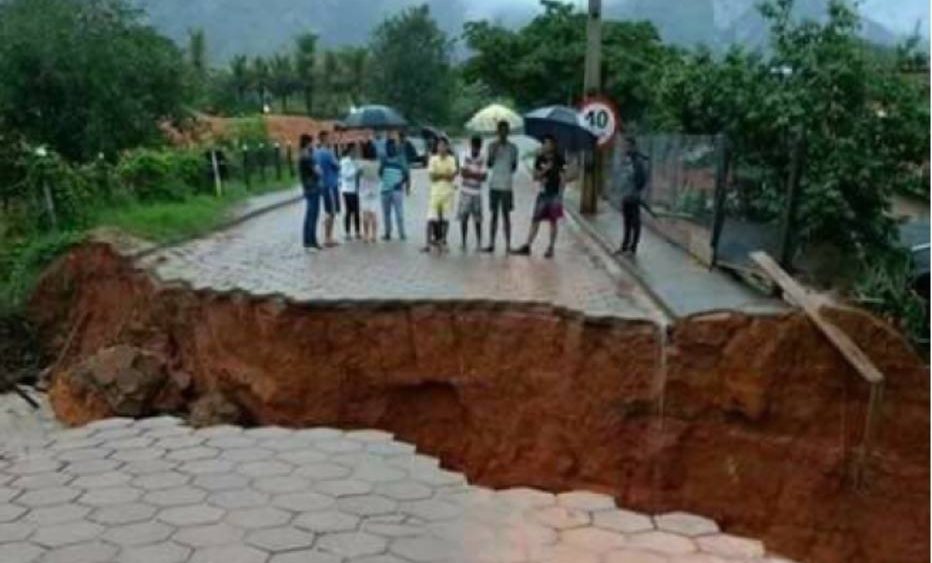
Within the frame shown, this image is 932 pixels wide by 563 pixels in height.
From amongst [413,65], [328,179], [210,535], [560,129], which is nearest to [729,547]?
[210,535]

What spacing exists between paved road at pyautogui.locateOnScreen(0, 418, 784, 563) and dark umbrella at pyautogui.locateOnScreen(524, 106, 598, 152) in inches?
349

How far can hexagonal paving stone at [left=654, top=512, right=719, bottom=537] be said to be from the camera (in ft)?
17.4

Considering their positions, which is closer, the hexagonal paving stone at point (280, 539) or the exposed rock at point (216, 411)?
the hexagonal paving stone at point (280, 539)

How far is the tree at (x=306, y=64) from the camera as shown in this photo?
6944cm

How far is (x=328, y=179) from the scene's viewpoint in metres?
15.1

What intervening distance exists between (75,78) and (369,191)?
10032 mm

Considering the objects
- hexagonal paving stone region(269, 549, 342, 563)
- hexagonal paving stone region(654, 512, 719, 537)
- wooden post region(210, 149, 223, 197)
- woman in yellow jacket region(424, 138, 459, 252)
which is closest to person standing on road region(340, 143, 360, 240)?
woman in yellow jacket region(424, 138, 459, 252)

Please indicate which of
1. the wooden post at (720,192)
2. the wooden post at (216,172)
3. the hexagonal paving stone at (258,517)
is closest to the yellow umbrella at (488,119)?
the wooden post at (216,172)

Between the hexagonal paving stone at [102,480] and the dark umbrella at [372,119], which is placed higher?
the dark umbrella at [372,119]

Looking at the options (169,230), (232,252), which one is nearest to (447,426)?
(232,252)

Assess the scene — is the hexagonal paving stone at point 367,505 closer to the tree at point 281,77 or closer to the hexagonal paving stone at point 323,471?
the hexagonal paving stone at point 323,471

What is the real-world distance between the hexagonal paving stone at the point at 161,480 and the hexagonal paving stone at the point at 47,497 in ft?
1.06

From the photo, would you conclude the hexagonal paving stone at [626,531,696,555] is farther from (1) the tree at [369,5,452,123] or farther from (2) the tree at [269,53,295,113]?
(2) the tree at [269,53,295,113]

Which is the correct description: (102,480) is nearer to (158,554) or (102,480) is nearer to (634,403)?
(158,554)
